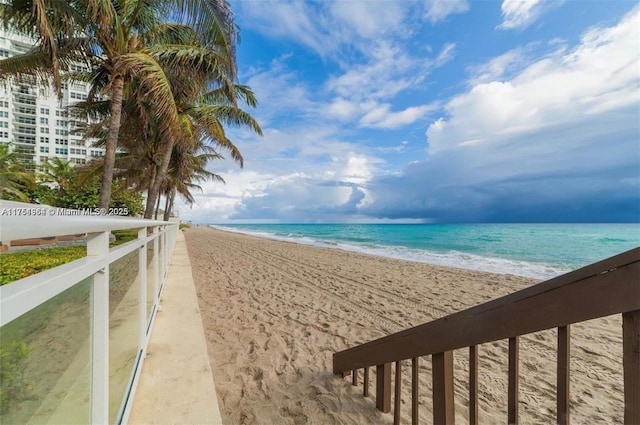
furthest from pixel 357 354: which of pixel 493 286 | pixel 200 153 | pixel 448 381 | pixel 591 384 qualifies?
pixel 200 153

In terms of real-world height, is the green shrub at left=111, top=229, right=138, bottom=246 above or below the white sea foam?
above

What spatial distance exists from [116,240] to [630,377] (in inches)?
135

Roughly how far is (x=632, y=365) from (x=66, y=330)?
206 centimetres

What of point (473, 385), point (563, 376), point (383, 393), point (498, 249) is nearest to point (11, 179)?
point (383, 393)

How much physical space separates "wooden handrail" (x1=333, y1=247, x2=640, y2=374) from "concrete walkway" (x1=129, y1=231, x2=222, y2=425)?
1.88m

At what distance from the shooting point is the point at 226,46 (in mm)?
7543

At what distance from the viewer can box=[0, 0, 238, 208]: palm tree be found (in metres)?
5.78

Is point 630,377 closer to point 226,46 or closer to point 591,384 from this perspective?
point 591,384

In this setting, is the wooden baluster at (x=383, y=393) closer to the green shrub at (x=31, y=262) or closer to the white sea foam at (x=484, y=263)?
the green shrub at (x=31, y=262)

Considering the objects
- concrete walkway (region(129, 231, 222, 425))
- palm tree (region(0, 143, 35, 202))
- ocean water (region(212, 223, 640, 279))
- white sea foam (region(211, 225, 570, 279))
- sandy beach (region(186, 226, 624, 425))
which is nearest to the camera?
concrete walkway (region(129, 231, 222, 425))

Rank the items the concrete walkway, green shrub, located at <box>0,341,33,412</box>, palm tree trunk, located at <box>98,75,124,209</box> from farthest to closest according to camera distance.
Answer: palm tree trunk, located at <box>98,75,124,209</box>
the concrete walkway
green shrub, located at <box>0,341,33,412</box>

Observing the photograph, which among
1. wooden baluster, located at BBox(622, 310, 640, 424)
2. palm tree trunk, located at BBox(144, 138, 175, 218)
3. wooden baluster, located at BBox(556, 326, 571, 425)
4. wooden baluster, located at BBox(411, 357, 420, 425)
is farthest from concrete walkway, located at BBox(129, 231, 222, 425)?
palm tree trunk, located at BBox(144, 138, 175, 218)

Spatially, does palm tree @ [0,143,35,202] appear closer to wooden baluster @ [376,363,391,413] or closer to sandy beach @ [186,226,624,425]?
sandy beach @ [186,226,624,425]

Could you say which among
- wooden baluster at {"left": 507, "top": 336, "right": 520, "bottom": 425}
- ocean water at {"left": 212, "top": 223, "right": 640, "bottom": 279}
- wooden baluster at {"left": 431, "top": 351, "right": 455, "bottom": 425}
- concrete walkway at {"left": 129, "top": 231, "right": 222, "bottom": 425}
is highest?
wooden baluster at {"left": 507, "top": 336, "right": 520, "bottom": 425}
